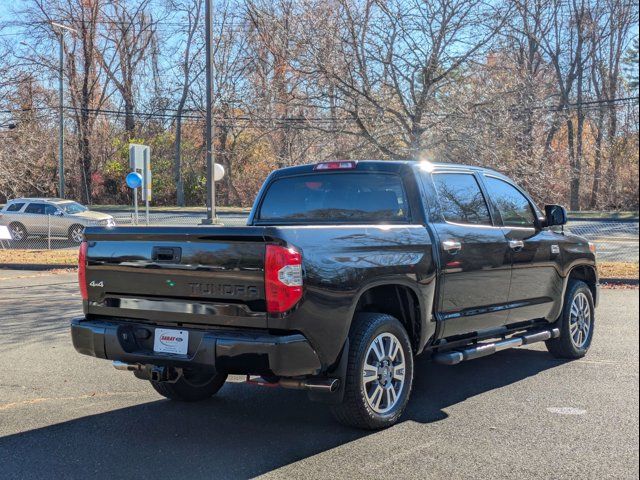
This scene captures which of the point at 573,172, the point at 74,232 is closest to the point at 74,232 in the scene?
the point at 74,232

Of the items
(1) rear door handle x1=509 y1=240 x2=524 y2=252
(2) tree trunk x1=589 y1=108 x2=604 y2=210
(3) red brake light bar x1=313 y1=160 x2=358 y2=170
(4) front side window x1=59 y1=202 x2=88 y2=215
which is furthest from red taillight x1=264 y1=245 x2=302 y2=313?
(2) tree trunk x1=589 y1=108 x2=604 y2=210

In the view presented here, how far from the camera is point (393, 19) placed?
15.2 metres

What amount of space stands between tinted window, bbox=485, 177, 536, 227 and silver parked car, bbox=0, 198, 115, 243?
19.1 meters

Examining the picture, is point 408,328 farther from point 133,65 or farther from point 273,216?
point 133,65

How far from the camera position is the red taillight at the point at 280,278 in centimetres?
390

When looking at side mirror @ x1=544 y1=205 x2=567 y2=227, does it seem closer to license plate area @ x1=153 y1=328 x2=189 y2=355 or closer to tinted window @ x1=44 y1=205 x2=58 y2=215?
license plate area @ x1=153 y1=328 x2=189 y2=355

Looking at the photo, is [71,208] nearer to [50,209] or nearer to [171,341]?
[50,209]

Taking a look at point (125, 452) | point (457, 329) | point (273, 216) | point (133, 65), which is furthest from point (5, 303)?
point (133, 65)

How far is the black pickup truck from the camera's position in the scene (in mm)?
3990

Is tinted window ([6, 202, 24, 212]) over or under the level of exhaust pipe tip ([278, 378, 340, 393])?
over

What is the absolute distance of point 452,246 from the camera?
511 centimetres

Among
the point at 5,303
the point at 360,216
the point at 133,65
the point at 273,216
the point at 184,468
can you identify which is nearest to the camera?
the point at 184,468

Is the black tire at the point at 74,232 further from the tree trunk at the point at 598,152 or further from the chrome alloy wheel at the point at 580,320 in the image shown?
the tree trunk at the point at 598,152

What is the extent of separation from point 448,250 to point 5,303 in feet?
26.3
